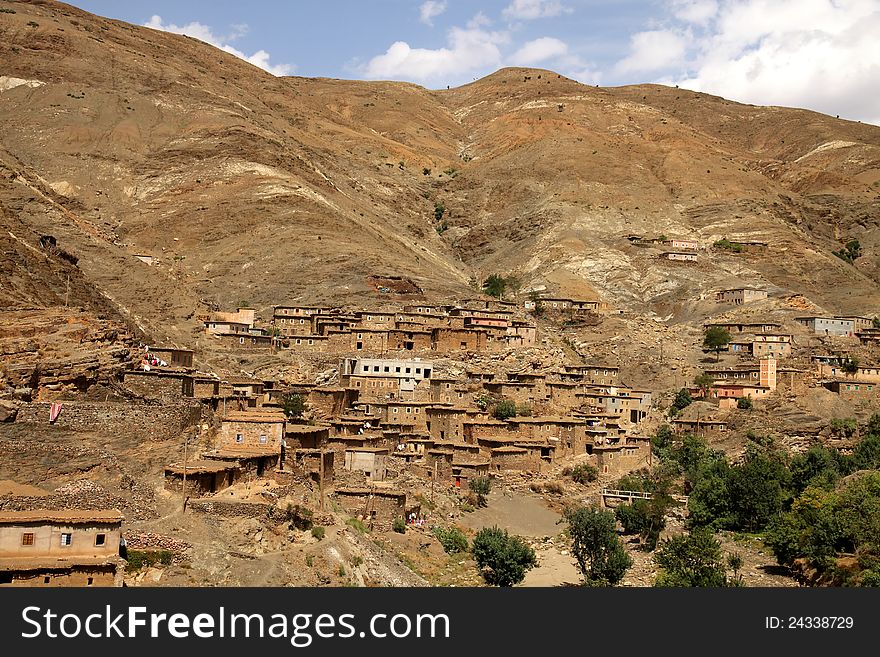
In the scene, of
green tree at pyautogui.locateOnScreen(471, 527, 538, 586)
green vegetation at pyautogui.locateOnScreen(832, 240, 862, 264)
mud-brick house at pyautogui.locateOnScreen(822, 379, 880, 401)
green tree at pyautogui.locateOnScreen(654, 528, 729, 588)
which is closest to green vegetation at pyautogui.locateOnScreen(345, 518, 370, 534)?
green tree at pyautogui.locateOnScreen(471, 527, 538, 586)

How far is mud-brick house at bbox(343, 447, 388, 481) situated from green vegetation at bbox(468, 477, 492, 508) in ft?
15.2

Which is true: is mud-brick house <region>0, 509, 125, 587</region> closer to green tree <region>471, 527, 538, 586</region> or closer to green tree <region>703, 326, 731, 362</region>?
green tree <region>471, 527, 538, 586</region>

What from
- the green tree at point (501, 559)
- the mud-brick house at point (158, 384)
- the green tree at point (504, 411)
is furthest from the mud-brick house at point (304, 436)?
the green tree at point (504, 411)

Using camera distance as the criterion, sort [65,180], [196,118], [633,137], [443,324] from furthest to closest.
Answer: [633,137] < [196,118] < [65,180] < [443,324]

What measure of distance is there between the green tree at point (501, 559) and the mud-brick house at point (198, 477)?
35.3 feet

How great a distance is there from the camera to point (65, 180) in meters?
100

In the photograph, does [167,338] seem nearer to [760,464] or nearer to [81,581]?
[760,464]

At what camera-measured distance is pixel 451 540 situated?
37594 mm

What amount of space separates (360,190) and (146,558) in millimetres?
100041

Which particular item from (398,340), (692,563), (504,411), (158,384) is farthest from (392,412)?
(158,384)
